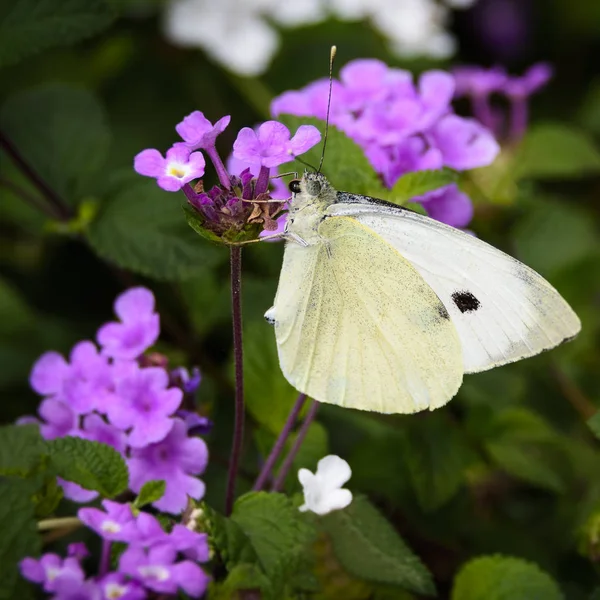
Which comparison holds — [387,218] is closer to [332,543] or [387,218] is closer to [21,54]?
[332,543]

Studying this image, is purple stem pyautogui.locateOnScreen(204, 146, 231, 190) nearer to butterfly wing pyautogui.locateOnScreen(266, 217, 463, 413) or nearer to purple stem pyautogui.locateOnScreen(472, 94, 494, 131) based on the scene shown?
butterfly wing pyautogui.locateOnScreen(266, 217, 463, 413)

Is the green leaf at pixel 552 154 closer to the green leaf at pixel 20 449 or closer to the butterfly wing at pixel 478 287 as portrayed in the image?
the butterfly wing at pixel 478 287

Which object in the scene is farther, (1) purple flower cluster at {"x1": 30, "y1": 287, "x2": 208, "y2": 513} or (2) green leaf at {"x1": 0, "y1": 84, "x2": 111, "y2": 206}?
(2) green leaf at {"x1": 0, "y1": 84, "x2": 111, "y2": 206}

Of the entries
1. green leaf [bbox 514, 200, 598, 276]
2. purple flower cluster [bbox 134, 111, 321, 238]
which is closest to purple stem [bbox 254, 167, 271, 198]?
purple flower cluster [bbox 134, 111, 321, 238]

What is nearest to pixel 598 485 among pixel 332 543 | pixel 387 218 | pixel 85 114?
pixel 332 543

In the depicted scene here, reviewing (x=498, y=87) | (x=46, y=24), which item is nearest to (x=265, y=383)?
(x=46, y=24)

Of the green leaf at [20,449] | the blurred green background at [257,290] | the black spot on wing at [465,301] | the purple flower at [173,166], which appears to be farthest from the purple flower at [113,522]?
the black spot on wing at [465,301]
